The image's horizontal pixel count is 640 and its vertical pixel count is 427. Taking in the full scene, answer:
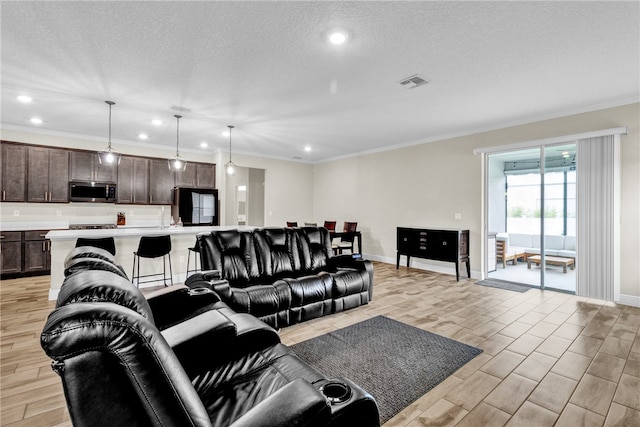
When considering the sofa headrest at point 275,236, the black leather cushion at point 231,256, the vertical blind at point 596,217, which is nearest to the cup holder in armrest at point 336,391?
the black leather cushion at point 231,256

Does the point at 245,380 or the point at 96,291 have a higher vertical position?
the point at 96,291

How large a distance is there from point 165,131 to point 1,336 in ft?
12.9

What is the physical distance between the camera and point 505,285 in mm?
4992

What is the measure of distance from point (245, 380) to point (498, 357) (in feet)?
7.34

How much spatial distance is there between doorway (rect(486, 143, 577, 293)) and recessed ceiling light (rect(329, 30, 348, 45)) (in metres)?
3.90

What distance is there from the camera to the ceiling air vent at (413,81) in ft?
11.2

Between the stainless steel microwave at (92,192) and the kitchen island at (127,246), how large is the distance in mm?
1797

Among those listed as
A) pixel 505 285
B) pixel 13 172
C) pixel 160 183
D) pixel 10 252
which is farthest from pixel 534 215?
pixel 13 172

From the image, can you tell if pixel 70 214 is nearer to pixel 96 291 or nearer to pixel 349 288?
pixel 349 288

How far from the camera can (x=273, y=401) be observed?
3.15 ft

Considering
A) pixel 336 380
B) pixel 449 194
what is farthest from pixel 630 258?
pixel 336 380

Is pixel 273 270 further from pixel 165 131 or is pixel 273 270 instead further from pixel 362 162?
pixel 362 162

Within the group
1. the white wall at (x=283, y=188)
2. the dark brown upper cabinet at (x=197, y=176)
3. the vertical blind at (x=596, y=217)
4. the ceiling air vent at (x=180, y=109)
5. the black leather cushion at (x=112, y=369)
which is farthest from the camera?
the white wall at (x=283, y=188)

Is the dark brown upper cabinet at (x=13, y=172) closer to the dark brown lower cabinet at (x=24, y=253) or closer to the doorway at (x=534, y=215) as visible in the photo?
the dark brown lower cabinet at (x=24, y=253)
